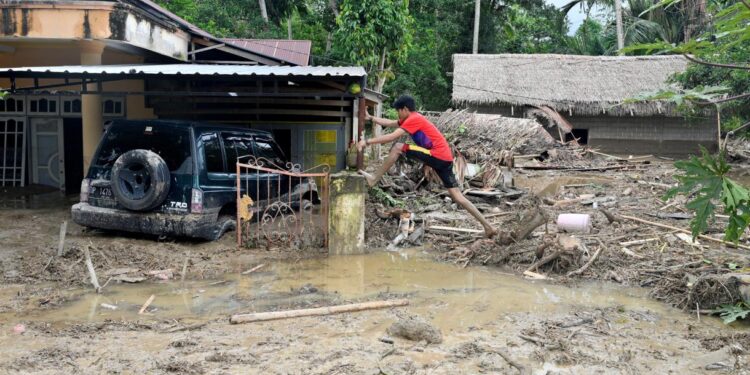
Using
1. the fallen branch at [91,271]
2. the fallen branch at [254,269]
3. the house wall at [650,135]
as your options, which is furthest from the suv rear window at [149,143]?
the house wall at [650,135]

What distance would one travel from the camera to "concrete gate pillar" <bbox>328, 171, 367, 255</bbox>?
7.72 metres

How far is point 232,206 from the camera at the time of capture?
839 cm

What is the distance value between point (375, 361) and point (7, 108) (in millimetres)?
12231

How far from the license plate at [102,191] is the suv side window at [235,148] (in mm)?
1584

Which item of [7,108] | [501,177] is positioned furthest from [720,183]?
[7,108]

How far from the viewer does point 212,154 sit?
26.2 ft

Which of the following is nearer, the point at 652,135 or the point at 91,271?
the point at 91,271

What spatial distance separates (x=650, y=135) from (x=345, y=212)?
18.9 meters

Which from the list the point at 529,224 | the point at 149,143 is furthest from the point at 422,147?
the point at 149,143

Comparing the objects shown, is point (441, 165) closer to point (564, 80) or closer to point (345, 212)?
point (345, 212)

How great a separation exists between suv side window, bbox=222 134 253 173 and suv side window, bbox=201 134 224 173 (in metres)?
0.18

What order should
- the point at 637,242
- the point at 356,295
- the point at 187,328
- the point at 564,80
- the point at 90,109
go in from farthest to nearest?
the point at 564,80 → the point at 90,109 → the point at 637,242 → the point at 356,295 → the point at 187,328

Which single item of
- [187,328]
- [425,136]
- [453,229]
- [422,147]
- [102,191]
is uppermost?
[425,136]

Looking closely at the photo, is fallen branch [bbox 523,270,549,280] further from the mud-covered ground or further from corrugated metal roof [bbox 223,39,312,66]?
corrugated metal roof [bbox 223,39,312,66]
